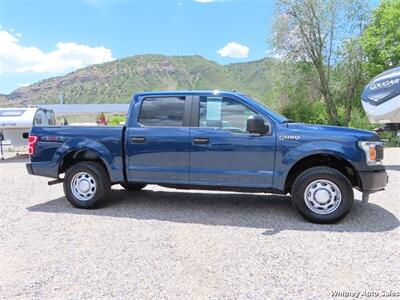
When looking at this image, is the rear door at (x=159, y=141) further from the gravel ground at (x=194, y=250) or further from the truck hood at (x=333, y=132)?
the truck hood at (x=333, y=132)

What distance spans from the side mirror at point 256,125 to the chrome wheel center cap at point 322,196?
1.19 metres

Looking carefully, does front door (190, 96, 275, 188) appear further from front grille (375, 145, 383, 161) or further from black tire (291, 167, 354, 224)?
front grille (375, 145, 383, 161)

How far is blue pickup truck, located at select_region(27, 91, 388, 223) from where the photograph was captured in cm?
511

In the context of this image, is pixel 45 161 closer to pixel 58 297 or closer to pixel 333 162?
pixel 58 297

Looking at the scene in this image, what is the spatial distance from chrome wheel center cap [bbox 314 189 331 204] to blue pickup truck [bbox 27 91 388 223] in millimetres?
14

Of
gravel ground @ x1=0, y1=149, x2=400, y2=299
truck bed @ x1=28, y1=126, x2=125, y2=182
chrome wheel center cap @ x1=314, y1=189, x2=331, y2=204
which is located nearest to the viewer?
gravel ground @ x1=0, y1=149, x2=400, y2=299

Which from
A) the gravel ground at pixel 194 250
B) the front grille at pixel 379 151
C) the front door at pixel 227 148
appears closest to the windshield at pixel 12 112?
the gravel ground at pixel 194 250

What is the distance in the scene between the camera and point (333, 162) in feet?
17.9

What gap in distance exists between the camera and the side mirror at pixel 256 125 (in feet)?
16.7

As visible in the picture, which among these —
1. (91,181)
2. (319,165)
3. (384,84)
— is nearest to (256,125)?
(319,165)

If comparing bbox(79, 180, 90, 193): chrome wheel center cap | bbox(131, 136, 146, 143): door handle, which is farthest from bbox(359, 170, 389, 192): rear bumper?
bbox(79, 180, 90, 193): chrome wheel center cap

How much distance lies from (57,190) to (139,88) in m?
115

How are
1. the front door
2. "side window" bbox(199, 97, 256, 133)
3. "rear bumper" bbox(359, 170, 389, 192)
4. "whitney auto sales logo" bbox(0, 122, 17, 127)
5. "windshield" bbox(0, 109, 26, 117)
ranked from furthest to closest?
1. "windshield" bbox(0, 109, 26, 117)
2. "whitney auto sales logo" bbox(0, 122, 17, 127)
3. "side window" bbox(199, 97, 256, 133)
4. the front door
5. "rear bumper" bbox(359, 170, 389, 192)

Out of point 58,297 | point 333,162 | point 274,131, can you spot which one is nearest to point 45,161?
point 58,297
